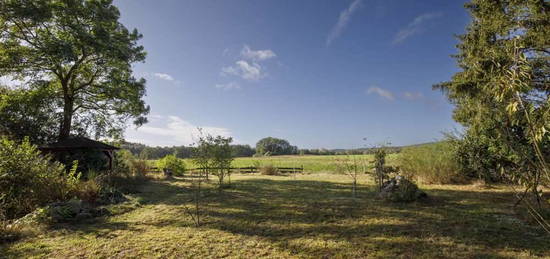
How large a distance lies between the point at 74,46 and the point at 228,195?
11101 mm

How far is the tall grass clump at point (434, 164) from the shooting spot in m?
9.61

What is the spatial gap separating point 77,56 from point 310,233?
14.8 meters

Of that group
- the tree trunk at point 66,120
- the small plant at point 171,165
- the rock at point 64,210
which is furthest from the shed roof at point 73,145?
the rock at point 64,210

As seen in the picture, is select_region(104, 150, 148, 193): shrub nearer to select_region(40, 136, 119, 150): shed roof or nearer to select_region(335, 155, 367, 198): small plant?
select_region(40, 136, 119, 150): shed roof

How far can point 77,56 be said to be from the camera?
39.4ft

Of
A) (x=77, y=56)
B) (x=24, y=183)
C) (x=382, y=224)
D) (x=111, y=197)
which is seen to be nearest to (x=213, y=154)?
(x=111, y=197)

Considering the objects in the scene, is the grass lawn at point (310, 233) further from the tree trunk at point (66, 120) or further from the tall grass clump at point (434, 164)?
the tree trunk at point (66, 120)

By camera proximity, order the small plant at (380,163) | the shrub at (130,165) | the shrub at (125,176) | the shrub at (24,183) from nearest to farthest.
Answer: the shrub at (24,183), the small plant at (380,163), the shrub at (125,176), the shrub at (130,165)

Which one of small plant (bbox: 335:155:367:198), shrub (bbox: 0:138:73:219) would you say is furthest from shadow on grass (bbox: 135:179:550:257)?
shrub (bbox: 0:138:73:219)

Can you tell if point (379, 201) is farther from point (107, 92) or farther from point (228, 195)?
point (107, 92)

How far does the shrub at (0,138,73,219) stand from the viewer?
571 cm

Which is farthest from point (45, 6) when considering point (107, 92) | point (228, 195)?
point (228, 195)

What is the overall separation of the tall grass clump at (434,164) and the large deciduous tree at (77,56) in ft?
53.1

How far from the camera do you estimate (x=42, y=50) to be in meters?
10.6
